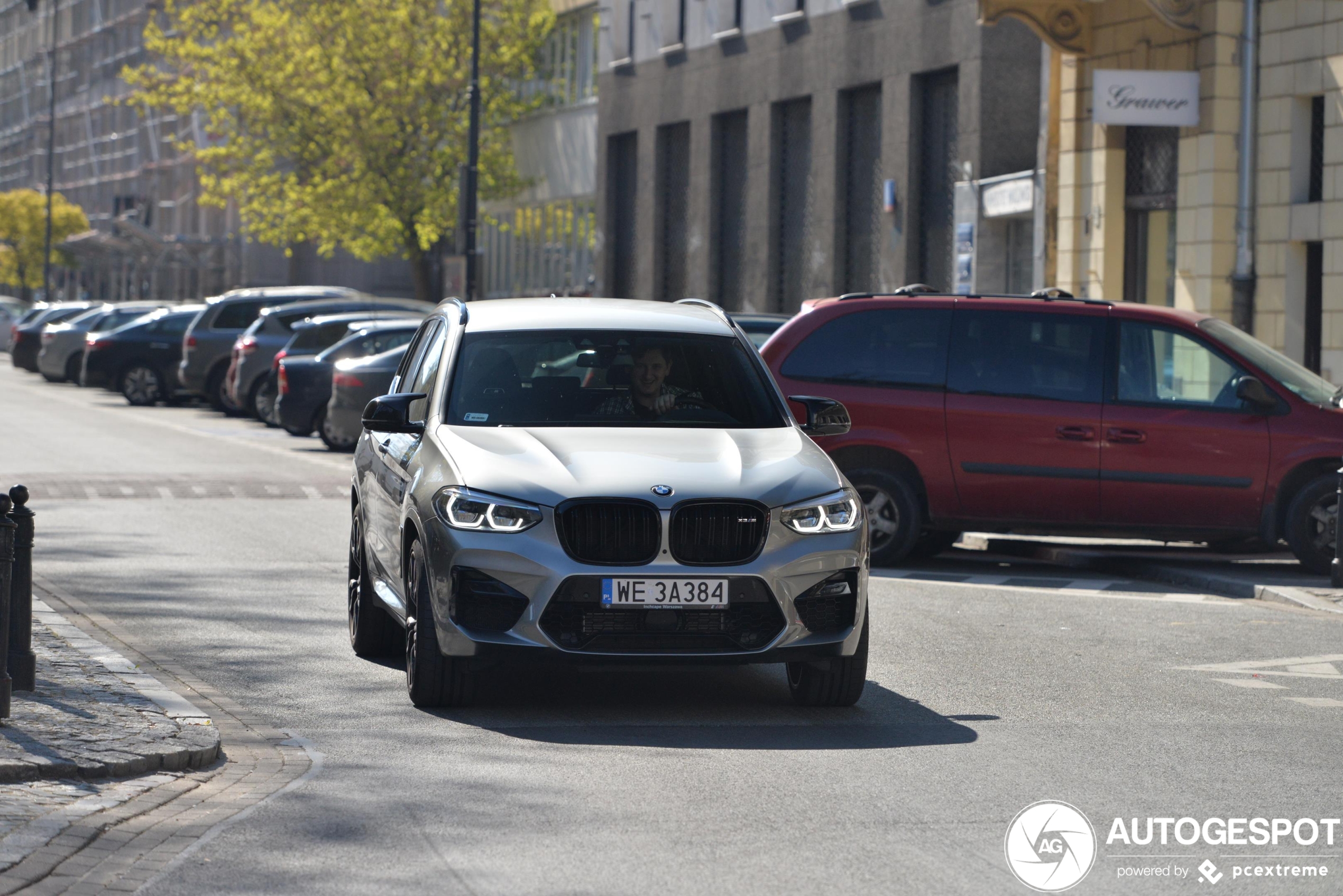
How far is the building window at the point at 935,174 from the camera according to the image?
32188 millimetres

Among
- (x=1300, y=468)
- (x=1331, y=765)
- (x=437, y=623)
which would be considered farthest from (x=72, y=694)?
(x=1300, y=468)

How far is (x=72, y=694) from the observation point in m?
8.54

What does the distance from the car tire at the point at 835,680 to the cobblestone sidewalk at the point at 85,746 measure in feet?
7.83

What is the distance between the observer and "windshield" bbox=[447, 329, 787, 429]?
9281mm

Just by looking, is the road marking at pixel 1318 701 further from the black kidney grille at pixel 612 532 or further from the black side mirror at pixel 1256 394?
the black side mirror at pixel 1256 394

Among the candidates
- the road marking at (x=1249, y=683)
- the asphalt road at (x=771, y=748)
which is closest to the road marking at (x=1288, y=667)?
the asphalt road at (x=771, y=748)

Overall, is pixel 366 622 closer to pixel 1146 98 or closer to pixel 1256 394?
pixel 1256 394

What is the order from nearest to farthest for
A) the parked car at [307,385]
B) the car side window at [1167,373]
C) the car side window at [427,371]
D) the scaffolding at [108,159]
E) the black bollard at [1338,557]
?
1. the car side window at [427,371]
2. the black bollard at [1338,557]
3. the car side window at [1167,373]
4. the parked car at [307,385]
5. the scaffolding at [108,159]

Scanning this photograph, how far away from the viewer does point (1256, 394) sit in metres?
14.2

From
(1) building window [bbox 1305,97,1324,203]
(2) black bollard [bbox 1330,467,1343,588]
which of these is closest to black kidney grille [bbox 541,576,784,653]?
(2) black bollard [bbox 1330,467,1343,588]

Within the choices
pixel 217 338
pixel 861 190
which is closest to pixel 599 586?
pixel 861 190

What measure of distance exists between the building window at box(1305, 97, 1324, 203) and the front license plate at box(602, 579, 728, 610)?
1688cm

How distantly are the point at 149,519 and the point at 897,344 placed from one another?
→ 6294 millimetres

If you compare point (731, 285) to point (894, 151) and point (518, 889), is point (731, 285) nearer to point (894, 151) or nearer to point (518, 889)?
point (894, 151)
